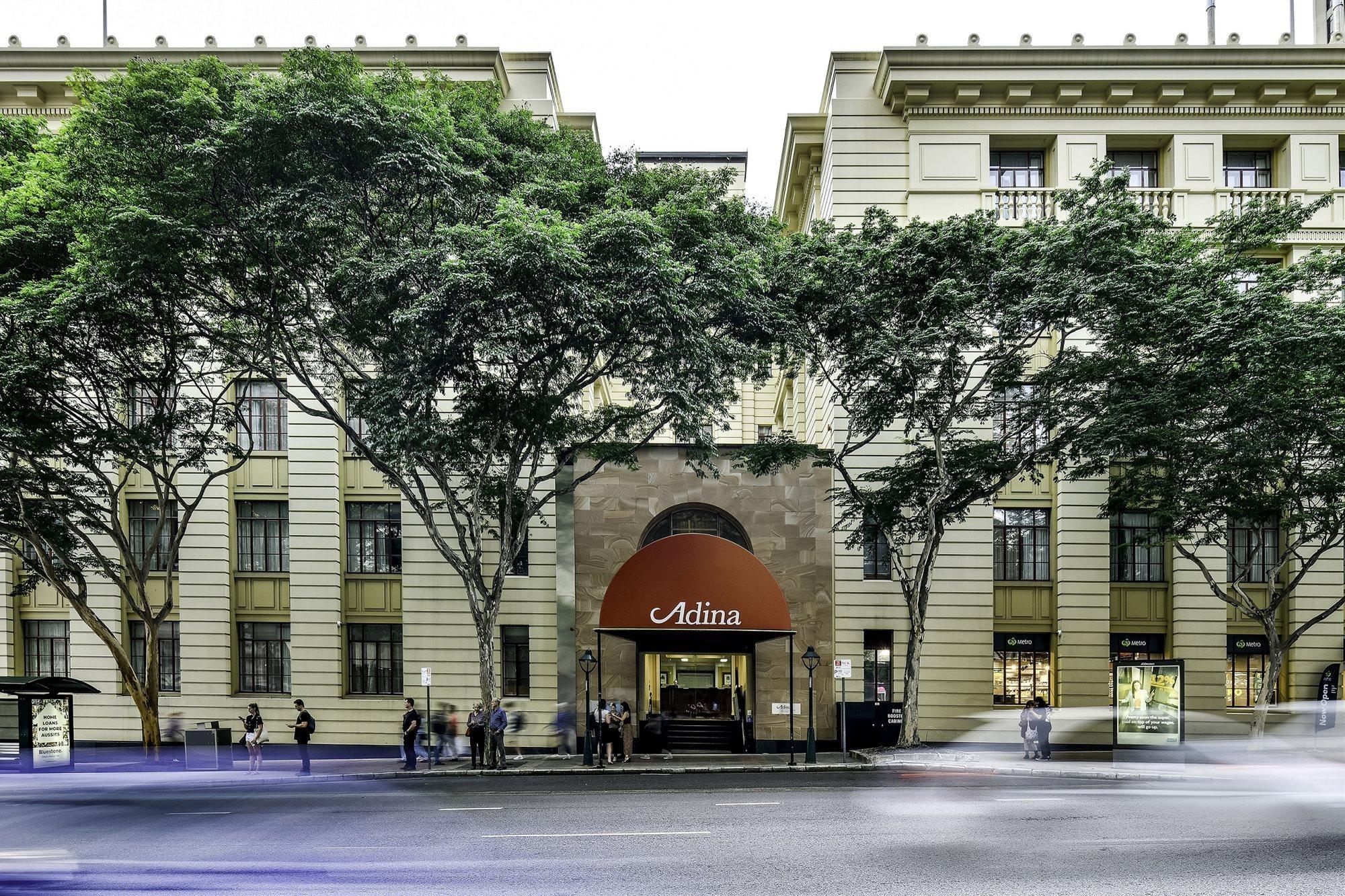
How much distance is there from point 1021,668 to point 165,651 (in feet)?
85.9

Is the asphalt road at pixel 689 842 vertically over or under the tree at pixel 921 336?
under

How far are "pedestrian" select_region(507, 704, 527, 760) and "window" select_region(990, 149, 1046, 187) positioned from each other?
71.9 ft

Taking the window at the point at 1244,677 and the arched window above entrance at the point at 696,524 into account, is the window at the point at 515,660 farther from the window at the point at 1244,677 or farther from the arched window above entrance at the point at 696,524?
the window at the point at 1244,677

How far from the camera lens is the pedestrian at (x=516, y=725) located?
94.2 ft

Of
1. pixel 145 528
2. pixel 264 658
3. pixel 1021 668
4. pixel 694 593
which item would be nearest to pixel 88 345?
pixel 145 528

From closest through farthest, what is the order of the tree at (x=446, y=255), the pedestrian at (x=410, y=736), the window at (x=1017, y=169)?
the tree at (x=446, y=255) → the pedestrian at (x=410, y=736) → the window at (x=1017, y=169)

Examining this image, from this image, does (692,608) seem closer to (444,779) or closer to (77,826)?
(444,779)

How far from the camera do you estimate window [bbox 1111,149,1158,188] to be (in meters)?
30.4

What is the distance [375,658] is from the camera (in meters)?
29.8

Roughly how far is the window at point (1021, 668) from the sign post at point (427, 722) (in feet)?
54.2

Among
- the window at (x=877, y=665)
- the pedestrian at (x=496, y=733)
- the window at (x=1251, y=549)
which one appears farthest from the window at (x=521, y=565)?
the window at (x=1251, y=549)

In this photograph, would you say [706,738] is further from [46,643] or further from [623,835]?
[46,643]

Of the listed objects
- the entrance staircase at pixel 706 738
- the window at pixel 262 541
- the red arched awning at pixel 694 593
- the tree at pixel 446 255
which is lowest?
the entrance staircase at pixel 706 738

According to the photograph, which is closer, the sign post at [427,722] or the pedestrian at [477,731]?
the pedestrian at [477,731]
